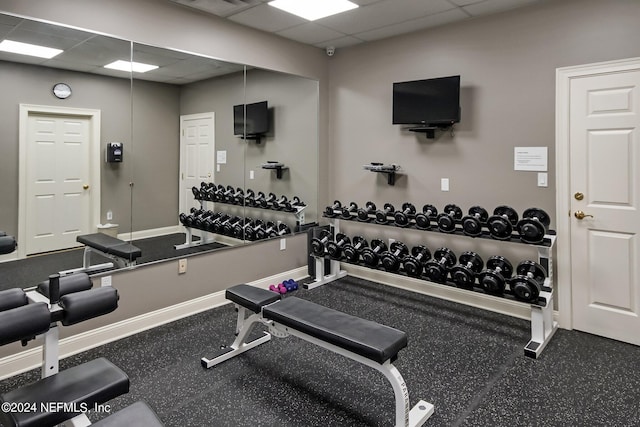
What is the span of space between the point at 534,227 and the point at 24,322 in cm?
305

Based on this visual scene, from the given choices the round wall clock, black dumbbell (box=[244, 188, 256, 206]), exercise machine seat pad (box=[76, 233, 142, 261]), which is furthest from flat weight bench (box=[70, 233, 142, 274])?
black dumbbell (box=[244, 188, 256, 206])

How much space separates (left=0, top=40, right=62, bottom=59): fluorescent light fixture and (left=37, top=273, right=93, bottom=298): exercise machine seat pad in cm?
171

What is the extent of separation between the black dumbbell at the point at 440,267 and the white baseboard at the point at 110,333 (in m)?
1.89

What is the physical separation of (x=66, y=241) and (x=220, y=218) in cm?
132

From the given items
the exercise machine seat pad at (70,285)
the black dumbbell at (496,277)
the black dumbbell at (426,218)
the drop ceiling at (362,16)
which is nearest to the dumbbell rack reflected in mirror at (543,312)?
the black dumbbell at (496,277)

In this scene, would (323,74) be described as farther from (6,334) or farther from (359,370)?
(6,334)

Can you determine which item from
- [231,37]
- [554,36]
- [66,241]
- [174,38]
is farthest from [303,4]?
[66,241]

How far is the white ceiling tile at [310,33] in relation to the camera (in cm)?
382

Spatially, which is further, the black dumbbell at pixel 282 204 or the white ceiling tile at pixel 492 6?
the black dumbbell at pixel 282 204

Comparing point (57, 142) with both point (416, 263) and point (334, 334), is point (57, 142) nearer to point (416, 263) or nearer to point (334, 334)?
point (334, 334)

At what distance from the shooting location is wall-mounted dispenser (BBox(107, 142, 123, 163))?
9.86ft

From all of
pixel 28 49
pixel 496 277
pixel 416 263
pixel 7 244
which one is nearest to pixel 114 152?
pixel 28 49

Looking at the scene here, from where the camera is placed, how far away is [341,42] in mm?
4324

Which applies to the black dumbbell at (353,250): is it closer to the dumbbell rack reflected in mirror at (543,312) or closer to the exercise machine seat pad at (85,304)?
the dumbbell rack reflected in mirror at (543,312)
